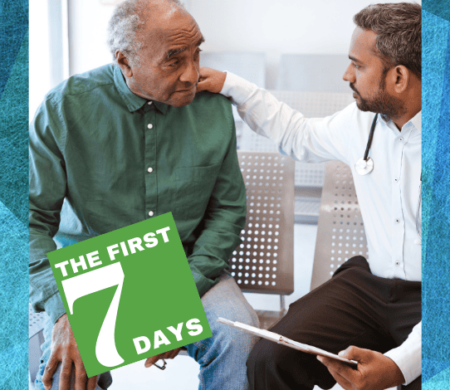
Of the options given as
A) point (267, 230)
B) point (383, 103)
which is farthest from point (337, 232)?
point (383, 103)

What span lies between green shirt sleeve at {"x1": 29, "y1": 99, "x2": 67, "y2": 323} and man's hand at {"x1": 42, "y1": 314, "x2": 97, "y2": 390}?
0.45 ft

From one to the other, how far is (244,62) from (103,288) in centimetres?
400

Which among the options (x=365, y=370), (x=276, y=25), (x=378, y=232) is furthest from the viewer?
(x=276, y=25)

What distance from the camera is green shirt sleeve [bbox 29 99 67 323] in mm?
1097

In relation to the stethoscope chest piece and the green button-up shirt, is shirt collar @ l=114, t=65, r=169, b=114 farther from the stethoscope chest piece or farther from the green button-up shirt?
the stethoscope chest piece

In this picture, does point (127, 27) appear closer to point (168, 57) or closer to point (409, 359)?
point (168, 57)

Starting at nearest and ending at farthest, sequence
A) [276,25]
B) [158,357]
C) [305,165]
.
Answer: [158,357] → [305,165] → [276,25]

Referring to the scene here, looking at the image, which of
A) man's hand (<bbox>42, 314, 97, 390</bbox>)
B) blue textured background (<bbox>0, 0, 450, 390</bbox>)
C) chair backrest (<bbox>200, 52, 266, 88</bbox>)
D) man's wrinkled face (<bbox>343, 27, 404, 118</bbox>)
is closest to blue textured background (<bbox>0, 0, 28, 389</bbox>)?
blue textured background (<bbox>0, 0, 450, 390</bbox>)

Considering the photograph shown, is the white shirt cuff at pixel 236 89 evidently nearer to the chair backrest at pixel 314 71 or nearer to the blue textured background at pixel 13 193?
the blue textured background at pixel 13 193

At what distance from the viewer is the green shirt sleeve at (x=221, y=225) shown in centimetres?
119

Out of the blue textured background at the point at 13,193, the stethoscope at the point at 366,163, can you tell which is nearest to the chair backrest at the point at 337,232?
the stethoscope at the point at 366,163

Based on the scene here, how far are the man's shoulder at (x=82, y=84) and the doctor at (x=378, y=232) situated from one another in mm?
263

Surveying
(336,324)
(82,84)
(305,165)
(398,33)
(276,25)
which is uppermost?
(276,25)

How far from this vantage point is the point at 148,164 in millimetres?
1206
